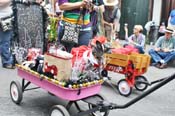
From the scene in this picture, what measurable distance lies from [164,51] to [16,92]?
13.3ft

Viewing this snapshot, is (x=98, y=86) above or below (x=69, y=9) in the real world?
below

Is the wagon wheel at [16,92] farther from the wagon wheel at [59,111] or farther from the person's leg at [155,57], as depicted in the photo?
the person's leg at [155,57]

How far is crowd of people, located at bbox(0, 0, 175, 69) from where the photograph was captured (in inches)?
169

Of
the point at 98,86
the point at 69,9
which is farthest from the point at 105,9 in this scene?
the point at 98,86

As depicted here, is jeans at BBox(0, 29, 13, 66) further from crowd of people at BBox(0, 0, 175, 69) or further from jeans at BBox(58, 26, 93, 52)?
jeans at BBox(58, 26, 93, 52)

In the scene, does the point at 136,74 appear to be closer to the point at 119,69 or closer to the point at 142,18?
the point at 119,69

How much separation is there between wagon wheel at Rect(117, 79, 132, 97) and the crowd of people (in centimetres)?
82

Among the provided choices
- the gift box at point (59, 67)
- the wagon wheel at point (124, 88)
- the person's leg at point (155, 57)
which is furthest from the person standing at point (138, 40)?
the gift box at point (59, 67)

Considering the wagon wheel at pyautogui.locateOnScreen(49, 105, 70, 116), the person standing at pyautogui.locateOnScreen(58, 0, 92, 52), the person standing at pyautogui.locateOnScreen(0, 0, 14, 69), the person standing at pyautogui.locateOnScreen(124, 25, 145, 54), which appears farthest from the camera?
the person standing at pyautogui.locateOnScreen(124, 25, 145, 54)

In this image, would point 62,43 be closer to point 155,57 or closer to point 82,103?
point 82,103

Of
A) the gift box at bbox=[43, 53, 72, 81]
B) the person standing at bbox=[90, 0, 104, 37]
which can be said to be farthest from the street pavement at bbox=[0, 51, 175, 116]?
the person standing at bbox=[90, 0, 104, 37]

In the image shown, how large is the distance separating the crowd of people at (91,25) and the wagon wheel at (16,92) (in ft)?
2.41

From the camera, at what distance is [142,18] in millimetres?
10648

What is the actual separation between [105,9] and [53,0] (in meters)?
2.16
